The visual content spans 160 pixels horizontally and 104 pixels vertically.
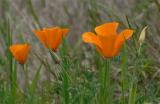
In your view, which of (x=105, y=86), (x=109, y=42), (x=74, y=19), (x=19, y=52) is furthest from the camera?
(x=74, y=19)

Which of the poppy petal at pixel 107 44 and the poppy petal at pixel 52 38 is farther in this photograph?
the poppy petal at pixel 52 38

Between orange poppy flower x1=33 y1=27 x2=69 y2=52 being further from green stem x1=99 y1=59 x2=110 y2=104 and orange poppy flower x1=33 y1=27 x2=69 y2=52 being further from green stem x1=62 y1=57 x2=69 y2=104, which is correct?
green stem x1=99 y1=59 x2=110 y2=104

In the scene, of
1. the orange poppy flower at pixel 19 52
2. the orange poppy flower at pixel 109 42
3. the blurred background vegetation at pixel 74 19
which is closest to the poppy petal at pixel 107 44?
the orange poppy flower at pixel 109 42

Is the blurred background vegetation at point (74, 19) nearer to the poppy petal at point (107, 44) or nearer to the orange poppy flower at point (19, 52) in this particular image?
the orange poppy flower at point (19, 52)

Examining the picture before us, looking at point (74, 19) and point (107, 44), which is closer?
point (107, 44)

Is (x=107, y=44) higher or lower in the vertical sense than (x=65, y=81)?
higher

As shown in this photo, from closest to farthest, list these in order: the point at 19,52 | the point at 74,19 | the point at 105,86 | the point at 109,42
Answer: the point at 109,42 < the point at 105,86 < the point at 19,52 < the point at 74,19

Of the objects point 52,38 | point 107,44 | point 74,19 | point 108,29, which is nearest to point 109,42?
point 107,44

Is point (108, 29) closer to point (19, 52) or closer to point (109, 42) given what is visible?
point (109, 42)

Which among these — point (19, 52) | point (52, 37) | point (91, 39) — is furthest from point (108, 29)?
point (19, 52)

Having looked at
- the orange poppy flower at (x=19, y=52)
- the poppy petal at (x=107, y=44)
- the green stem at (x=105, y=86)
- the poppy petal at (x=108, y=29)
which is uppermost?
the poppy petal at (x=108, y=29)

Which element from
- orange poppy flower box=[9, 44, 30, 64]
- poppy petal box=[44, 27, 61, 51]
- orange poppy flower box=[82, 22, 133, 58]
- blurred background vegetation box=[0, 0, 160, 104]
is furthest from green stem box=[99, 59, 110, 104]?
blurred background vegetation box=[0, 0, 160, 104]
